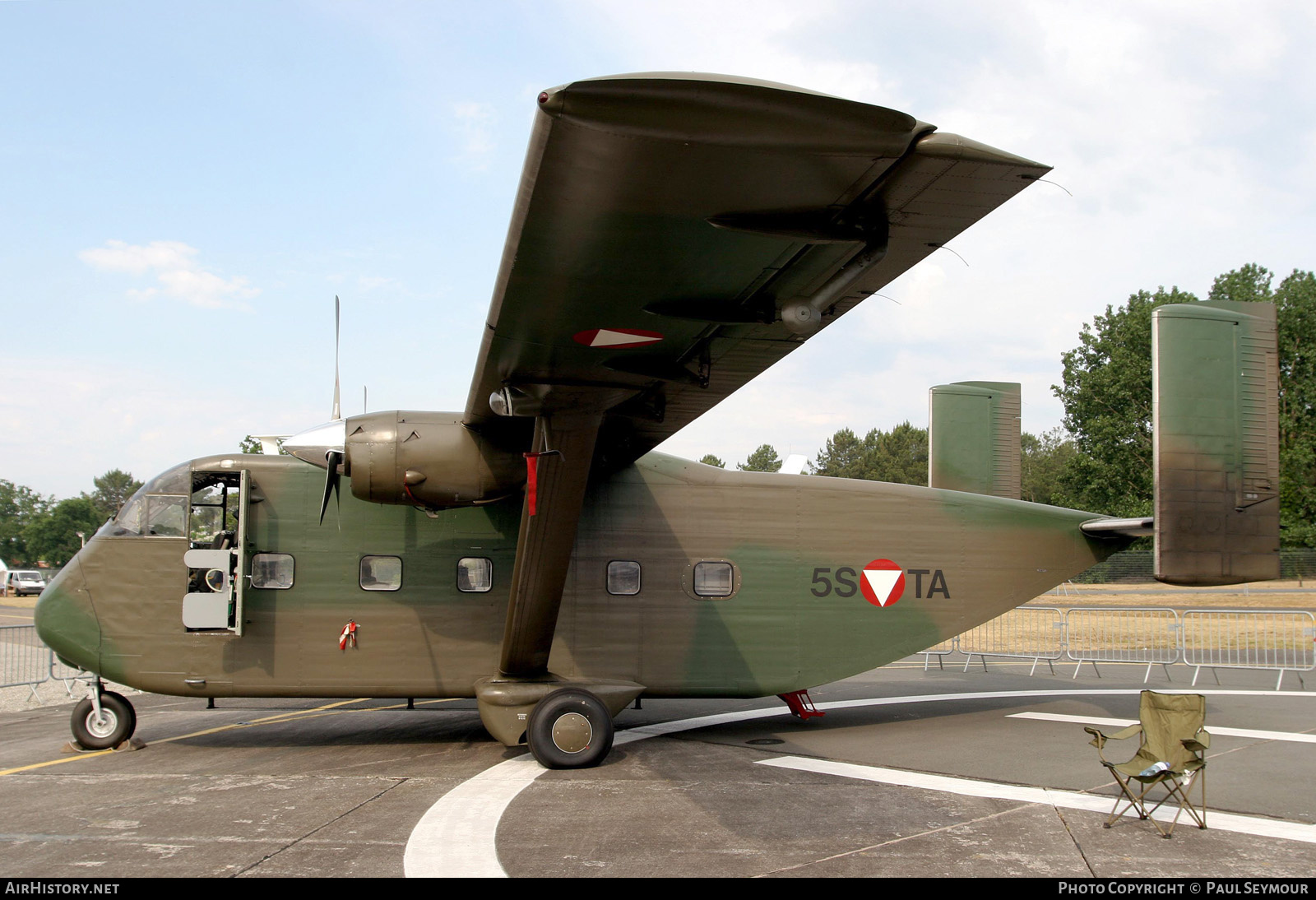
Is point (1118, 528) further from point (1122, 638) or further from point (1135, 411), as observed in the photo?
point (1135, 411)

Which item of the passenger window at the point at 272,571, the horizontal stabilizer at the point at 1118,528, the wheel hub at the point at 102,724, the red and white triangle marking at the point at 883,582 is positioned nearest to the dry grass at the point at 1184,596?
the horizontal stabilizer at the point at 1118,528

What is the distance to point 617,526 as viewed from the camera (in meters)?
9.26

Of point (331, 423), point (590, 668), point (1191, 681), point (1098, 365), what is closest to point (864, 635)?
point (590, 668)

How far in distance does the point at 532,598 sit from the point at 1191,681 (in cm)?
1196

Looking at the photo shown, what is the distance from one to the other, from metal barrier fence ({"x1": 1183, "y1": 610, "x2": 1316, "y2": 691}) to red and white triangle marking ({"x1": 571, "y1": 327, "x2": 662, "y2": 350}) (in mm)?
12869

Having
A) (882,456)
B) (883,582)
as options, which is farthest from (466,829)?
(882,456)

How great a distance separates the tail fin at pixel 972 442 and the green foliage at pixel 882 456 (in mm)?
63552

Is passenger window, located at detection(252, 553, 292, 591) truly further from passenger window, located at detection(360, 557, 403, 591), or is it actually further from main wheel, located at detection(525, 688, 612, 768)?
main wheel, located at detection(525, 688, 612, 768)

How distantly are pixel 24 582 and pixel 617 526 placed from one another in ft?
196

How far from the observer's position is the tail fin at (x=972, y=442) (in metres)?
11.9

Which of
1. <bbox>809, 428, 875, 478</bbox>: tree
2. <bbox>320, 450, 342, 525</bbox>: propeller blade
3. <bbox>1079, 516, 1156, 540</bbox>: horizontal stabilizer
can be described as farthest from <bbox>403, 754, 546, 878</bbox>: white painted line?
<bbox>809, 428, 875, 478</bbox>: tree

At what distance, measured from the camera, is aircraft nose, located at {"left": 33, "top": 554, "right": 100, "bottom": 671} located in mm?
8461

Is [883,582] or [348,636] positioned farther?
[883,582]
